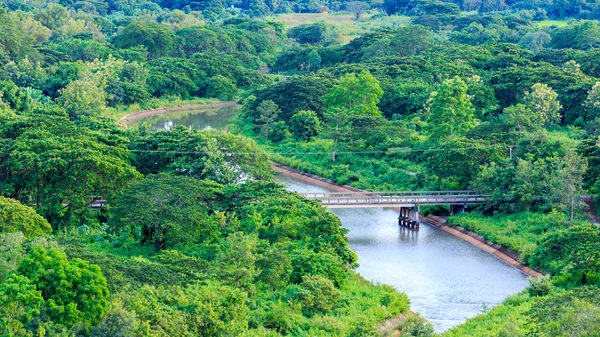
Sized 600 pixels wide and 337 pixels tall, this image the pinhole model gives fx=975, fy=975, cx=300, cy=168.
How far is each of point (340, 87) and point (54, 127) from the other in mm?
29141

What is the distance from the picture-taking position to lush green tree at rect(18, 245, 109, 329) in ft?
105

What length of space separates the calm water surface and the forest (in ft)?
5.77

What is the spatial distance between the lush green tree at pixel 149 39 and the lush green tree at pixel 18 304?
3370 inches

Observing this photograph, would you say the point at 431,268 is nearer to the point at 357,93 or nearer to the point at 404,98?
the point at 357,93

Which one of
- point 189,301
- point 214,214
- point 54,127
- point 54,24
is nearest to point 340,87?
point 54,127

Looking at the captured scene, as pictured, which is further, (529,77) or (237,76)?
(237,76)

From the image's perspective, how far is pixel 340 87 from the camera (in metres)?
82.0

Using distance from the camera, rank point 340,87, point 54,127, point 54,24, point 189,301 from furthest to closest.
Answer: point 54,24
point 340,87
point 54,127
point 189,301

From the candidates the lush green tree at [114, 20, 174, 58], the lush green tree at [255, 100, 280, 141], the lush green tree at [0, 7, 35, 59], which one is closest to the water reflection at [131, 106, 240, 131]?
the lush green tree at [255, 100, 280, 141]

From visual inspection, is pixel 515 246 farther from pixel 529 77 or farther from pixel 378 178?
pixel 529 77

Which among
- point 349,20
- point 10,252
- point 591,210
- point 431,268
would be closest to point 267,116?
point 591,210

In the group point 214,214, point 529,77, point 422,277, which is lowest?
point 422,277

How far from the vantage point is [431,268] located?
171 ft

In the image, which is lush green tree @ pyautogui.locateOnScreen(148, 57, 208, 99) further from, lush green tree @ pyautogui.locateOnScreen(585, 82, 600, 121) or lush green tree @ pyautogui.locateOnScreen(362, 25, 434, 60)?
lush green tree @ pyautogui.locateOnScreen(585, 82, 600, 121)
